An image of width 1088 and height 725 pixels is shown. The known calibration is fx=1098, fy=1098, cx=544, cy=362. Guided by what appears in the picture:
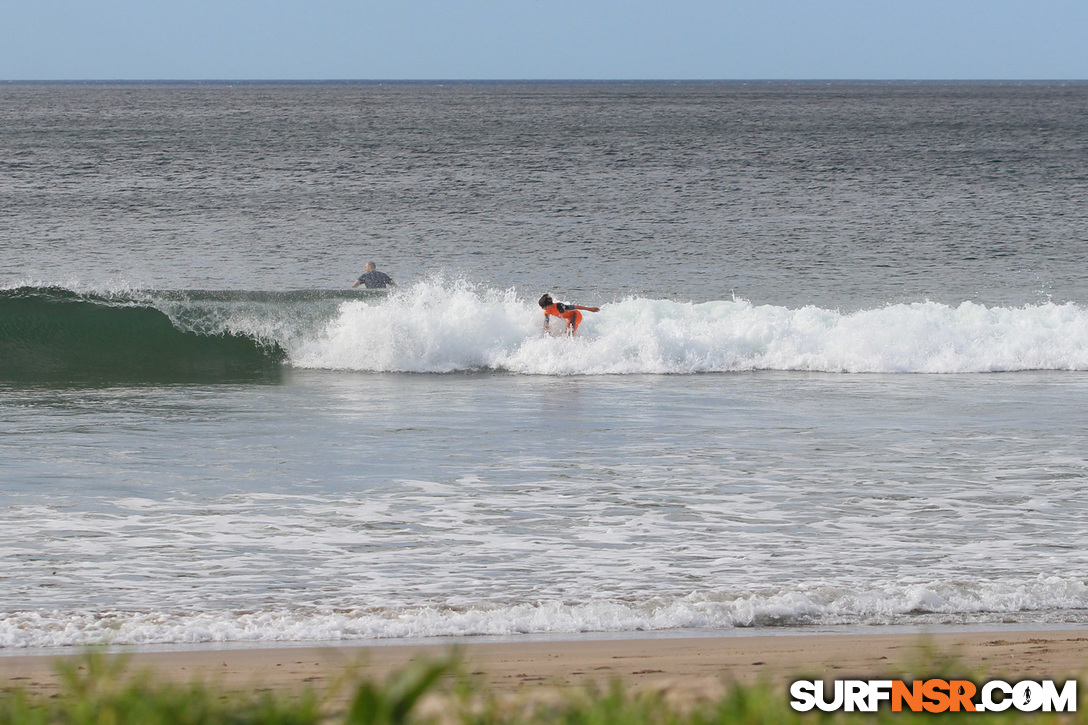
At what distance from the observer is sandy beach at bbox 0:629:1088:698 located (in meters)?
5.14

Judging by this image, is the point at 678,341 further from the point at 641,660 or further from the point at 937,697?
the point at 937,697

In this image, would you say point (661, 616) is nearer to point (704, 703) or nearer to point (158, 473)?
point (704, 703)

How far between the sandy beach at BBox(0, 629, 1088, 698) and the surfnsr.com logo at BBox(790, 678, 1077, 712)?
1740 millimetres

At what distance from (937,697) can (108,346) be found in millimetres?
18447

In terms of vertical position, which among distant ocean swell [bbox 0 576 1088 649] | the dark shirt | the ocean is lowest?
distant ocean swell [bbox 0 576 1088 649]

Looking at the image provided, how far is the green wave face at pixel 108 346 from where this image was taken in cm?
1745

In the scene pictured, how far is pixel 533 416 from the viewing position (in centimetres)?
1338

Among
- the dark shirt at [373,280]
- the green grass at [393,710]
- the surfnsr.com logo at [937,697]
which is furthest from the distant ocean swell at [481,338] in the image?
the green grass at [393,710]

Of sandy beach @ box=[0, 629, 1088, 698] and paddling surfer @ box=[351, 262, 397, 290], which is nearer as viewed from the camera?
sandy beach @ box=[0, 629, 1088, 698]

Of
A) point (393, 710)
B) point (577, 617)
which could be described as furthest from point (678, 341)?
point (393, 710)

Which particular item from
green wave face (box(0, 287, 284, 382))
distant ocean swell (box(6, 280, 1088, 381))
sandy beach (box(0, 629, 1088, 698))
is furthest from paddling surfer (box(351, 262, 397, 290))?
sandy beach (box(0, 629, 1088, 698))

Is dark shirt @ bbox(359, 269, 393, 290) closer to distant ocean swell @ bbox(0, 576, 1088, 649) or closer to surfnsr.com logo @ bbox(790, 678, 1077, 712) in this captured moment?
distant ocean swell @ bbox(0, 576, 1088, 649)

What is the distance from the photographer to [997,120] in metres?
103

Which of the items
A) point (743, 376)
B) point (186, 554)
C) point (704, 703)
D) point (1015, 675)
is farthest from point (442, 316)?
point (704, 703)
